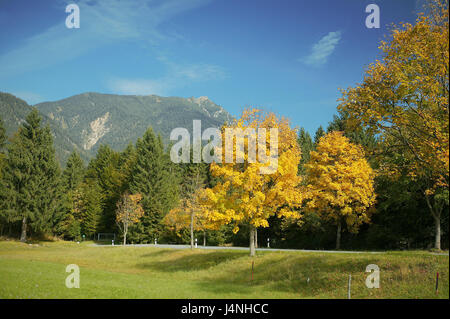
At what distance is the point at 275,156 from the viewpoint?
75.3 ft

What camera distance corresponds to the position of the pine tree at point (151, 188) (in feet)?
171

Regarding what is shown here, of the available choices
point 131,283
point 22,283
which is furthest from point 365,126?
point 22,283

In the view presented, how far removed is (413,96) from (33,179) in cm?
4950

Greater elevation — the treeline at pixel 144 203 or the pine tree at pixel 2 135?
the pine tree at pixel 2 135

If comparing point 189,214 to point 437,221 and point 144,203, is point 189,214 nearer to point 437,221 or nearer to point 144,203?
point 144,203

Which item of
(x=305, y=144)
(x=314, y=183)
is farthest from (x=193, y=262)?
(x=305, y=144)

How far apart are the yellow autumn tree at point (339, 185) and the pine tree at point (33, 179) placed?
38097 mm

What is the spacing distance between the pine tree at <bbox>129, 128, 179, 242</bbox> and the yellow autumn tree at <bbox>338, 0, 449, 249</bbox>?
135ft

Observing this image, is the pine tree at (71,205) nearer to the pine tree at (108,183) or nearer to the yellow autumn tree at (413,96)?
the pine tree at (108,183)

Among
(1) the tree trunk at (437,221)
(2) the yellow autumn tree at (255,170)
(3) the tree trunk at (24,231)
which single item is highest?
(2) the yellow autumn tree at (255,170)

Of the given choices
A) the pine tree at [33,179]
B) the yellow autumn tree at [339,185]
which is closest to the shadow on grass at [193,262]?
the yellow autumn tree at [339,185]

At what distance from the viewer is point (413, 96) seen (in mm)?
13727

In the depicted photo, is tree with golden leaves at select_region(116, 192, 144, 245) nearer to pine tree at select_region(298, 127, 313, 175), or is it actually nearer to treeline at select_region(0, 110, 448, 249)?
treeline at select_region(0, 110, 448, 249)
